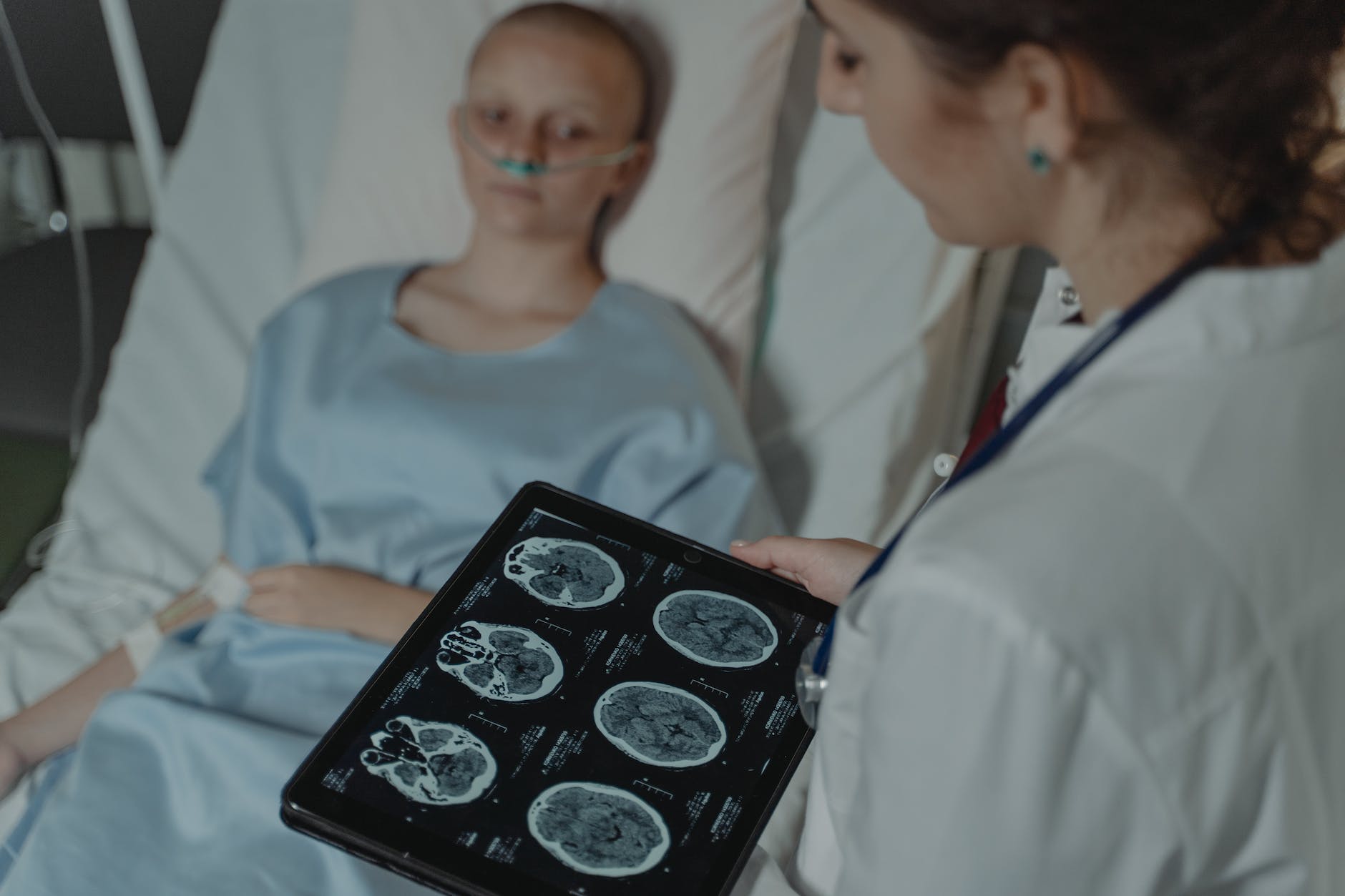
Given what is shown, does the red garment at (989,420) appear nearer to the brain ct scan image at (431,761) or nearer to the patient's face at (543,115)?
the brain ct scan image at (431,761)

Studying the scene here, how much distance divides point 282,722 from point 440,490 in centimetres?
32

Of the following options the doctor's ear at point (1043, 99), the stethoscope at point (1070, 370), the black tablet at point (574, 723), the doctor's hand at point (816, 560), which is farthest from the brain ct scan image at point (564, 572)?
the doctor's ear at point (1043, 99)

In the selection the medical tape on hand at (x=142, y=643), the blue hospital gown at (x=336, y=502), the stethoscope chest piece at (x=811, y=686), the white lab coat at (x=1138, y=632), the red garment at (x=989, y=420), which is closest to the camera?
the white lab coat at (x=1138, y=632)

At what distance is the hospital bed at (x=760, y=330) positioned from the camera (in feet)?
5.47

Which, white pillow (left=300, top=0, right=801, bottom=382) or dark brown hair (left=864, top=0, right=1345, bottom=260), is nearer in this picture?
dark brown hair (left=864, top=0, right=1345, bottom=260)

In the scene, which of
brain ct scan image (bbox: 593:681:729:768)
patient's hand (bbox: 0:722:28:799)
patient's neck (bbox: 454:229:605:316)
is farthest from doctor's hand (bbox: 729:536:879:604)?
patient's hand (bbox: 0:722:28:799)

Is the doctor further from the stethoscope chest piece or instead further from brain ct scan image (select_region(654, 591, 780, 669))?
brain ct scan image (select_region(654, 591, 780, 669))

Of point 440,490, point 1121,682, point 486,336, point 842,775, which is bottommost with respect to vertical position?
point 440,490

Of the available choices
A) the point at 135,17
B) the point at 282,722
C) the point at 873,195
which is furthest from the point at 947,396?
the point at 135,17

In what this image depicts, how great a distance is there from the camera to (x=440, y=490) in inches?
55.0

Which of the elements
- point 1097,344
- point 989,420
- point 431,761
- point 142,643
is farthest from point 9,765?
point 1097,344

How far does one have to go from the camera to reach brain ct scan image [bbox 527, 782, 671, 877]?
770 mm

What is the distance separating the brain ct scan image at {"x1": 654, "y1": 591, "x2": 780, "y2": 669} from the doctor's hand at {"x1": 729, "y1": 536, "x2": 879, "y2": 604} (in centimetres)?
6

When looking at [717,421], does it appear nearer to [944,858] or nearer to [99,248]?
[944,858]
